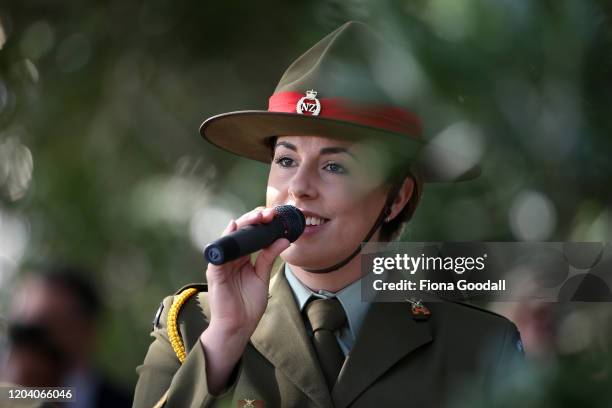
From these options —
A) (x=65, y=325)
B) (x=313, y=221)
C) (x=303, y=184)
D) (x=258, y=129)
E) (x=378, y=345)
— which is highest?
(x=258, y=129)

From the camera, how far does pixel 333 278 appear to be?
2562 millimetres

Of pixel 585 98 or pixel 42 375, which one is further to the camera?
pixel 42 375

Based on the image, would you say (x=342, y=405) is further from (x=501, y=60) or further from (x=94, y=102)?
(x=501, y=60)

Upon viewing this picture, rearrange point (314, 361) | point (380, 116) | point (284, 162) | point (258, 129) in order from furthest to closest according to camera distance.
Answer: point (258, 129), point (284, 162), point (314, 361), point (380, 116)

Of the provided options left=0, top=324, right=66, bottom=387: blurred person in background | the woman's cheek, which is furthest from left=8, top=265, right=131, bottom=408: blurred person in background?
the woman's cheek

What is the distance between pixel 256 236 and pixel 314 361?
0.54 meters

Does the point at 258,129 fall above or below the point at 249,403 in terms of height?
above

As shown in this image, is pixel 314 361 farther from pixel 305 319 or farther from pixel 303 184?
pixel 303 184

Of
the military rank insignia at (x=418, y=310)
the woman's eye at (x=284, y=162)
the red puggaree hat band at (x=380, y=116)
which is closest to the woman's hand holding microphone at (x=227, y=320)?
the woman's eye at (x=284, y=162)

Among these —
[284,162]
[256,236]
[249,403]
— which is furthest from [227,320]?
[284,162]

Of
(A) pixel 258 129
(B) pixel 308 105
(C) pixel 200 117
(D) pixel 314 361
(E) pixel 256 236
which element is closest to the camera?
(E) pixel 256 236

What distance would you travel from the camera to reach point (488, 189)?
0.73m

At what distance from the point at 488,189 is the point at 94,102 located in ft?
5.55

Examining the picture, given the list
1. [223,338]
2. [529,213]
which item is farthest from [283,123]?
[529,213]
